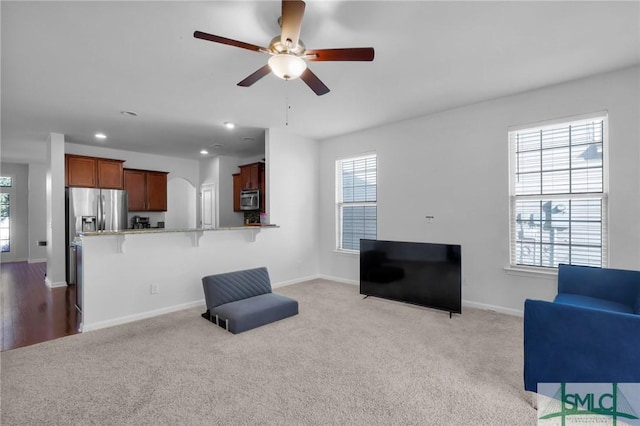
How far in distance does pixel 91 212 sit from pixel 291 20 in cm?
580

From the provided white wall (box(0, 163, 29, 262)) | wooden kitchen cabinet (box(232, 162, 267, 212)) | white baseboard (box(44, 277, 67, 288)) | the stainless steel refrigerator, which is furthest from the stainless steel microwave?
white wall (box(0, 163, 29, 262))

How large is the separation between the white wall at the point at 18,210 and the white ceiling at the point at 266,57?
186 inches

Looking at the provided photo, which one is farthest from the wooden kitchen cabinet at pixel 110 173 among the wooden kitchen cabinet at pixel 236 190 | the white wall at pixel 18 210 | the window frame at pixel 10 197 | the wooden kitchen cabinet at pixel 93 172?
the window frame at pixel 10 197

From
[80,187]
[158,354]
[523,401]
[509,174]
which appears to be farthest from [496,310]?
[80,187]

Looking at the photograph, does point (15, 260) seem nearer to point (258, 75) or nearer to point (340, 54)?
point (258, 75)

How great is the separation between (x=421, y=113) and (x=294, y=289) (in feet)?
11.2

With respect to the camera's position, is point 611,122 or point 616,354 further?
point 611,122

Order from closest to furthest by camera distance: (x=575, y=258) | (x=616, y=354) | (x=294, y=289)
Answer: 1. (x=616, y=354)
2. (x=575, y=258)
3. (x=294, y=289)

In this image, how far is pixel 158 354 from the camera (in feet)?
9.06

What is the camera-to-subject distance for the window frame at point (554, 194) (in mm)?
3166

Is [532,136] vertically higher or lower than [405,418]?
higher

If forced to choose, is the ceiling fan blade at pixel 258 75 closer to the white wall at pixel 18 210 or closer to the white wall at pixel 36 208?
the white wall at pixel 36 208

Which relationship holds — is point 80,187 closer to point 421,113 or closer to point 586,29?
point 421,113

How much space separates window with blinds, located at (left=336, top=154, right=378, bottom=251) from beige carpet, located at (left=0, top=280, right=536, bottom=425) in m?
2.04
